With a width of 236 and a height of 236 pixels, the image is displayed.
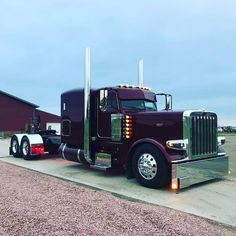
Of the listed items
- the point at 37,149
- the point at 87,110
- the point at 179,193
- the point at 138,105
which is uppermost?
the point at 138,105

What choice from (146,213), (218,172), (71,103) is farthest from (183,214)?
(71,103)

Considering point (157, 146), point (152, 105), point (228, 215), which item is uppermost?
point (152, 105)

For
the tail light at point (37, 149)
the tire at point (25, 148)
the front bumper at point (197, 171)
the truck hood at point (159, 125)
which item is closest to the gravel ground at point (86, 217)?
the front bumper at point (197, 171)

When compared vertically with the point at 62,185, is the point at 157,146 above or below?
above

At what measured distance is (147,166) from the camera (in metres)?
8.44

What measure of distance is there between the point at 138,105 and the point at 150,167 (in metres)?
2.21

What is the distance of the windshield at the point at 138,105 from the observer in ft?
32.1

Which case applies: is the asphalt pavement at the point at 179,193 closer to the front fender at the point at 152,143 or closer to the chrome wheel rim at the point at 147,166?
the chrome wheel rim at the point at 147,166

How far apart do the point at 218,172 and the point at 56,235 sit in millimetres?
5596

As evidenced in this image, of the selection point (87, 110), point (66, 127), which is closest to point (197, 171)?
point (87, 110)

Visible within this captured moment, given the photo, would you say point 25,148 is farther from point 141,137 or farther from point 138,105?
point 141,137

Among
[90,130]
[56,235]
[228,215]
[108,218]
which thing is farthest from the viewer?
[90,130]

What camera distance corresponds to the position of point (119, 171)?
35.8 ft

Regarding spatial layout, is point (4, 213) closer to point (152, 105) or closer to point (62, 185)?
point (62, 185)
